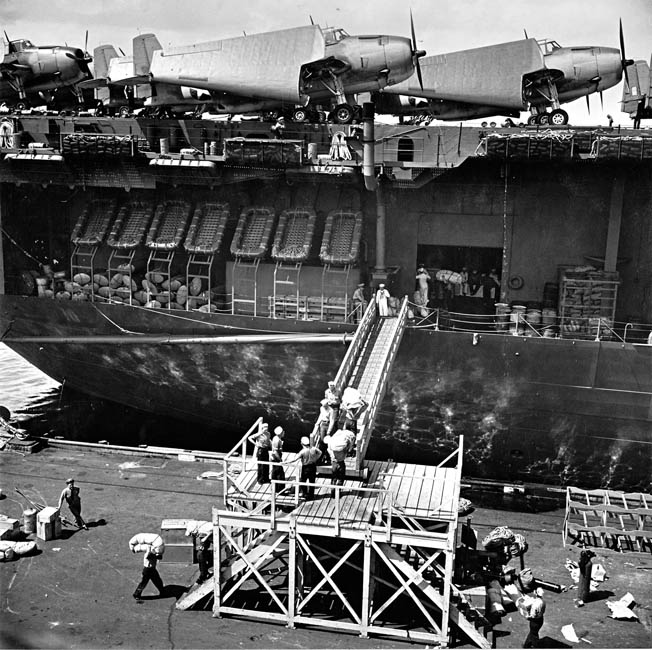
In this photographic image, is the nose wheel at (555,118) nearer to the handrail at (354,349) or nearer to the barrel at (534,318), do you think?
the barrel at (534,318)

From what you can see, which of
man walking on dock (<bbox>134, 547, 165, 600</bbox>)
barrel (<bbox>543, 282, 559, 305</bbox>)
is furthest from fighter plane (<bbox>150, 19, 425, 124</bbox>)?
man walking on dock (<bbox>134, 547, 165, 600</bbox>)

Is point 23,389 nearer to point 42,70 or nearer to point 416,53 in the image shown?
point 42,70

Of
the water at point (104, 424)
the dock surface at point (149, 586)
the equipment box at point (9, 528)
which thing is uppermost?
the equipment box at point (9, 528)

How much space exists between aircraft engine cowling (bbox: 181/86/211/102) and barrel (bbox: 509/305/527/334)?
13.6 metres

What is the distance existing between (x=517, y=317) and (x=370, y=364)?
6.16 m

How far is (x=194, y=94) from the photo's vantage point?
28.9m

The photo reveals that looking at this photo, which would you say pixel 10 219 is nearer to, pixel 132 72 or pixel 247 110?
pixel 132 72

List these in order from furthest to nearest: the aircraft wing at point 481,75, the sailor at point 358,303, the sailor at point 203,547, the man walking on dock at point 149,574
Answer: the aircraft wing at point 481,75 < the sailor at point 358,303 < the sailor at point 203,547 < the man walking on dock at point 149,574

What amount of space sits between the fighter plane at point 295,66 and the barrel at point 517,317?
858 cm

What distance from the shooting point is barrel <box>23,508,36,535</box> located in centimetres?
1647

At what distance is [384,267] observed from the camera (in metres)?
25.2

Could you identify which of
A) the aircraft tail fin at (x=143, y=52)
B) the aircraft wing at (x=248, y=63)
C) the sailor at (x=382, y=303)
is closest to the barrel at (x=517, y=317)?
the sailor at (x=382, y=303)

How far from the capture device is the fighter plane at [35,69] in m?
30.9

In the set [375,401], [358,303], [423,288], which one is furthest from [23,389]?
[375,401]
